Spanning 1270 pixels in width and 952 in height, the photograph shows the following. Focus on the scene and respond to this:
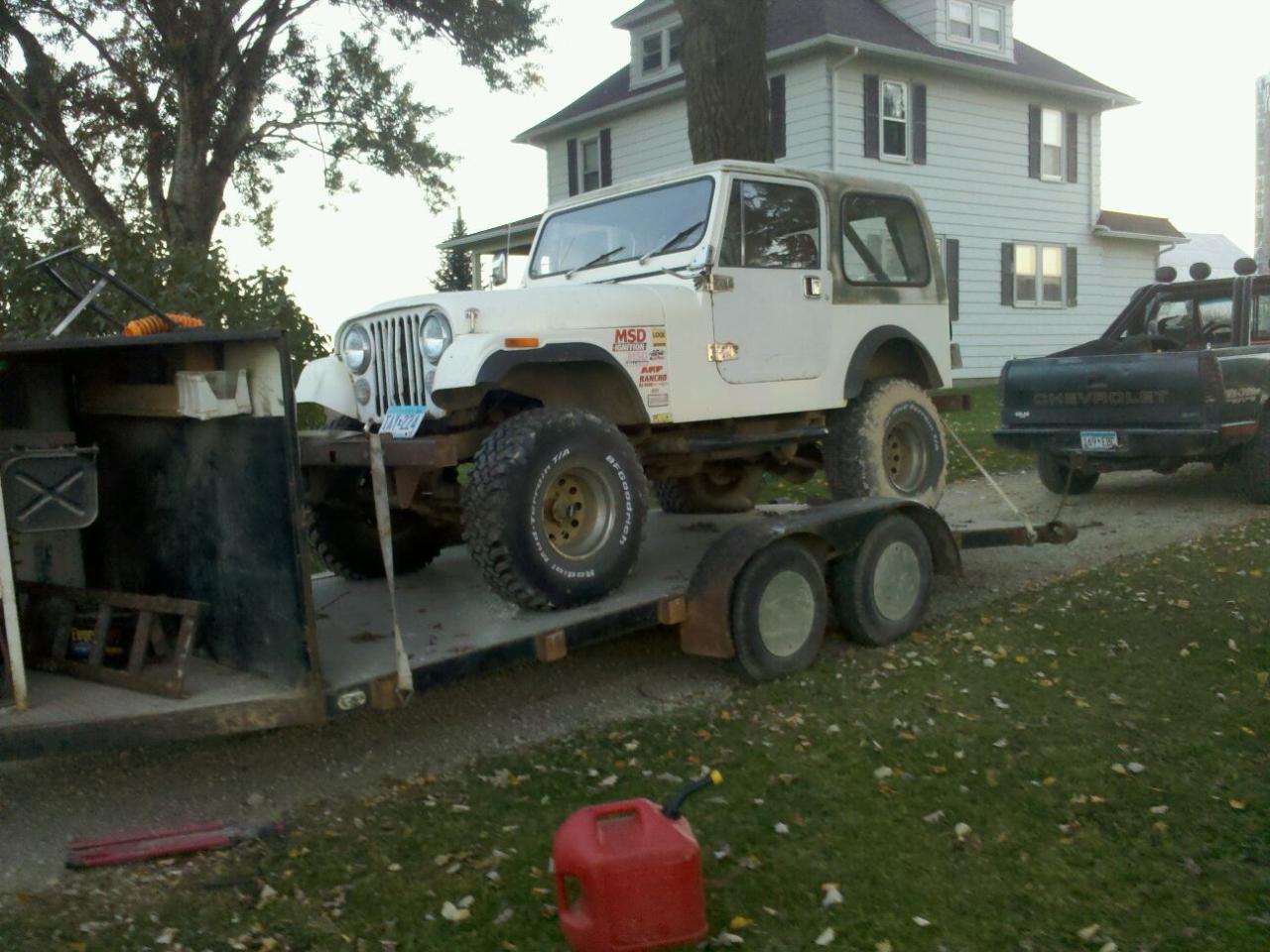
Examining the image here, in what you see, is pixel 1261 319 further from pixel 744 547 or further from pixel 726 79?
pixel 744 547

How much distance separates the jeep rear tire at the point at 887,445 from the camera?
723 cm

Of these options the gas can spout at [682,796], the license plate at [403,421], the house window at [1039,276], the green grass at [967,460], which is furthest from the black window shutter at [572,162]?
the gas can spout at [682,796]

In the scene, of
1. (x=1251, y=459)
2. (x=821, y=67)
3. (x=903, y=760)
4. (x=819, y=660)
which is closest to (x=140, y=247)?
(x=819, y=660)

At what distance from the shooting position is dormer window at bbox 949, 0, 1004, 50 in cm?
2383

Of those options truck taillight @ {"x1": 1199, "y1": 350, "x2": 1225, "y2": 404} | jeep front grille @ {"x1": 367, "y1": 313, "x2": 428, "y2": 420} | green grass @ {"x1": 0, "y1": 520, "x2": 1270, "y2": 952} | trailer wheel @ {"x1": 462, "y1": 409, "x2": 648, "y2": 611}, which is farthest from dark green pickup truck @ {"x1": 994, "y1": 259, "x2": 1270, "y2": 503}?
jeep front grille @ {"x1": 367, "y1": 313, "x2": 428, "y2": 420}

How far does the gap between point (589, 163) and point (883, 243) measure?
19.6 metres

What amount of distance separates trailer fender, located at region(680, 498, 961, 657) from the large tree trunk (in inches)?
189

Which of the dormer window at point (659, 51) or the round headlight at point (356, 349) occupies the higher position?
the dormer window at point (659, 51)

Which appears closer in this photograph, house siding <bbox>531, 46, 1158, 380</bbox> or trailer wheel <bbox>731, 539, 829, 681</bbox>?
trailer wheel <bbox>731, 539, 829, 681</bbox>

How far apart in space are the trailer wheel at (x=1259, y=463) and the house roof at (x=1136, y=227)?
17.0 metres

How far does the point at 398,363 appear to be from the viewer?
5.59 meters

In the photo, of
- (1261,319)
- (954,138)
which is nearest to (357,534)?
(1261,319)

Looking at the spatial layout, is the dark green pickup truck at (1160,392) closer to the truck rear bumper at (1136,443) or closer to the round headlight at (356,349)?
the truck rear bumper at (1136,443)

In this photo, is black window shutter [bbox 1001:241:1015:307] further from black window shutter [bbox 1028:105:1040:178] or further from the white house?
black window shutter [bbox 1028:105:1040:178]
